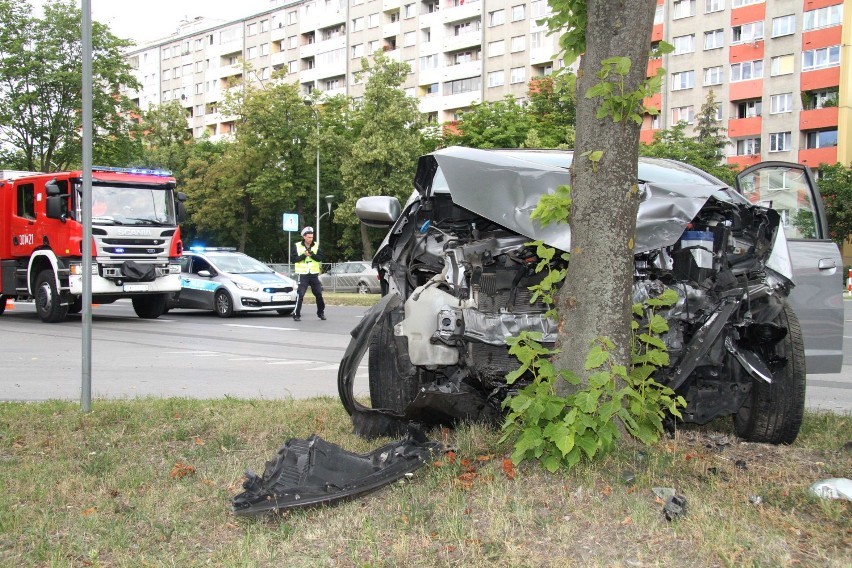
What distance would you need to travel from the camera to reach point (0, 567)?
346 centimetres

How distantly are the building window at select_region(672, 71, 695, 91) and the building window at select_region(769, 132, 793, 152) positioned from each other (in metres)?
6.61

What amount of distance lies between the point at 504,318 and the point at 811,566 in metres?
2.04

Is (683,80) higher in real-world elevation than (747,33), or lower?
lower

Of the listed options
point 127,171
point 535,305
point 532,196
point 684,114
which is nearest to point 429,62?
point 684,114

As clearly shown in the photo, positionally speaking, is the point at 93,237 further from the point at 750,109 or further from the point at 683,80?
the point at 683,80

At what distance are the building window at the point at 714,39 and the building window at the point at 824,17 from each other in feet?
17.2

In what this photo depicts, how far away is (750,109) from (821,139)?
4.99 meters

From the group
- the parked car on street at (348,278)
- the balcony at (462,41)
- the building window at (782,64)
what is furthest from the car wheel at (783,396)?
the balcony at (462,41)

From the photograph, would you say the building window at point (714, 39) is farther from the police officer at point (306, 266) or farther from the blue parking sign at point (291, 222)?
the police officer at point (306, 266)

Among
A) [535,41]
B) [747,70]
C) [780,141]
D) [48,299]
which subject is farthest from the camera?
[535,41]

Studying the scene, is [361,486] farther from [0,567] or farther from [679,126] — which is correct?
[679,126]

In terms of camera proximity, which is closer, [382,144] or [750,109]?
[382,144]

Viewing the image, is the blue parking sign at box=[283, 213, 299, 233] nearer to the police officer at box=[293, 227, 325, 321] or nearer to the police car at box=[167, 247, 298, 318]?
the police car at box=[167, 247, 298, 318]

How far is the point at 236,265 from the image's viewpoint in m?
20.7
